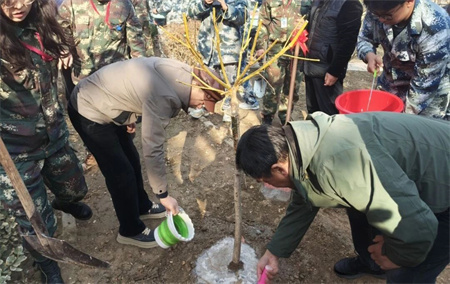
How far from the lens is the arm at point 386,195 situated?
4.66 ft

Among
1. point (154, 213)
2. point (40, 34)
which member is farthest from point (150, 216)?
point (40, 34)

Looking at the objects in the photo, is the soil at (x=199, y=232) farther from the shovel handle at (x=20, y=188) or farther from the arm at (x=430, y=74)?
the arm at (x=430, y=74)

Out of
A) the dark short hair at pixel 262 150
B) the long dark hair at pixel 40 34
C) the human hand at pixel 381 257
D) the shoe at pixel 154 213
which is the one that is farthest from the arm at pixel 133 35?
the human hand at pixel 381 257

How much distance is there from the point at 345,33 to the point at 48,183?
2.99 metres

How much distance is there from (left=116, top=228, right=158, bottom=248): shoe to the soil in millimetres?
48

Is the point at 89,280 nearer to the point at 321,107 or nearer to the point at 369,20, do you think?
the point at 321,107

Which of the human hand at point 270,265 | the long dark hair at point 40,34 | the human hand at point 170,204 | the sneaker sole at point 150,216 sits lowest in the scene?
the sneaker sole at point 150,216

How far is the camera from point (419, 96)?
2.64 meters

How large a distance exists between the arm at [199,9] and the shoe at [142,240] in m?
2.84

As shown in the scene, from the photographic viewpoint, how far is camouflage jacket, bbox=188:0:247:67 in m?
4.42

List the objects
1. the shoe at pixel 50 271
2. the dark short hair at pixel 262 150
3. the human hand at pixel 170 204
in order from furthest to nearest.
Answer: the shoe at pixel 50 271 → the human hand at pixel 170 204 → the dark short hair at pixel 262 150

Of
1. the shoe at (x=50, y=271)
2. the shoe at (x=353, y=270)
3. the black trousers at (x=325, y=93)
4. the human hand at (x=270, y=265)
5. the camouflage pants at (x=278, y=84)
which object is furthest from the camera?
the camouflage pants at (x=278, y=84)

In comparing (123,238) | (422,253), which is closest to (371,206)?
(422,253)

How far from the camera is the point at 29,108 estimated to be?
2.32 meters
